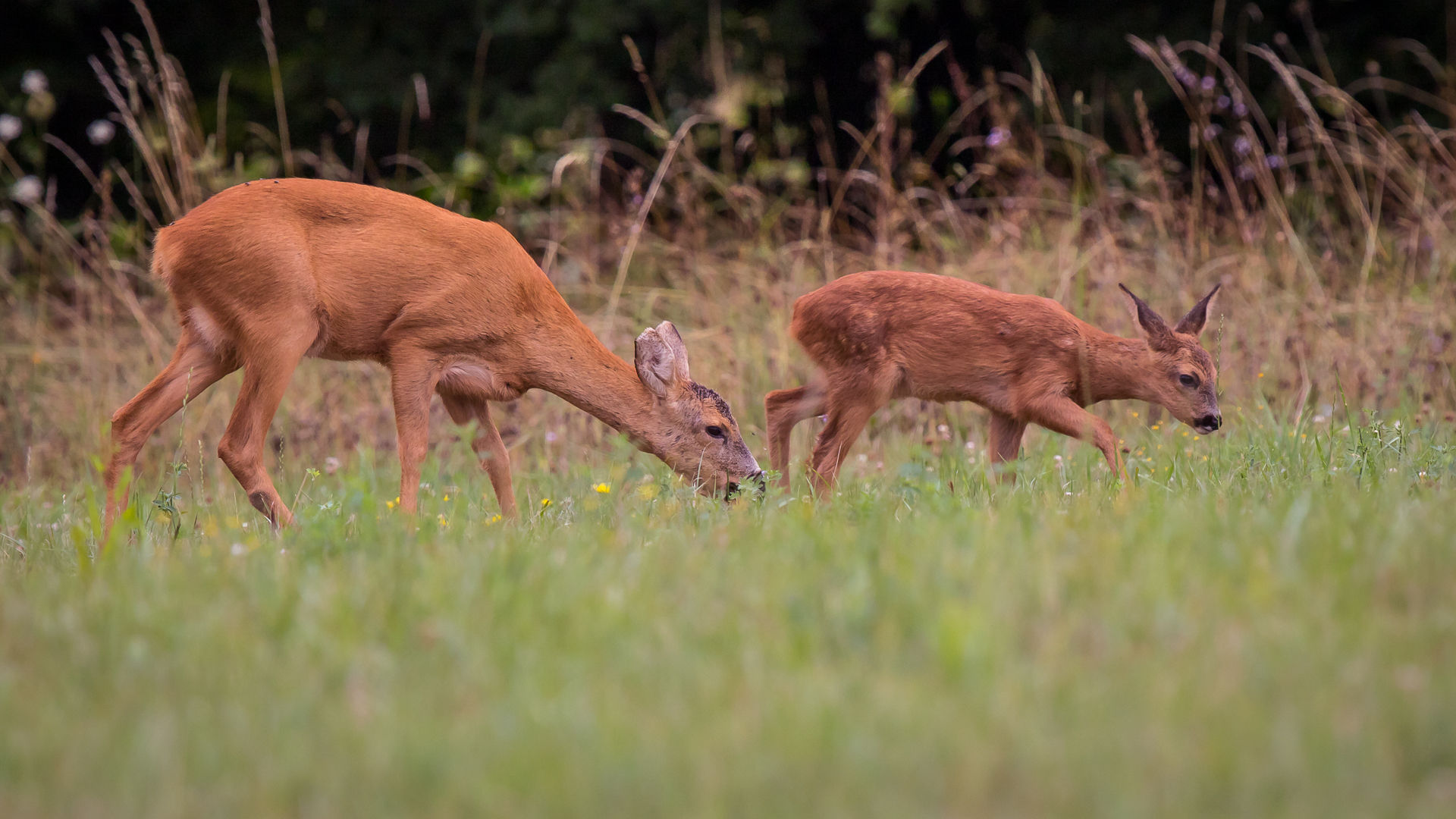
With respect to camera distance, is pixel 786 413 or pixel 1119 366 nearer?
pixel 1119 366

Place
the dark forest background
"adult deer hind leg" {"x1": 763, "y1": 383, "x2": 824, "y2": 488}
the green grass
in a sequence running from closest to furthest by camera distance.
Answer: the green grass, "adult deer hind leg" {"x1": 763, "y1": 383, "x2": 824, "y2": 488}, the dark forest background

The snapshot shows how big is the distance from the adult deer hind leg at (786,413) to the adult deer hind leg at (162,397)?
2.37 meters

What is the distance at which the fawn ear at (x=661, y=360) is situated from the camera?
19.7ft

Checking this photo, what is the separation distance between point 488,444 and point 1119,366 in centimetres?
280

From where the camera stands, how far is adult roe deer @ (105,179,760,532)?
562 cm

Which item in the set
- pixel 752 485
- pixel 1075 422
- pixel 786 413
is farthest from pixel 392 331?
pixel 1075 422

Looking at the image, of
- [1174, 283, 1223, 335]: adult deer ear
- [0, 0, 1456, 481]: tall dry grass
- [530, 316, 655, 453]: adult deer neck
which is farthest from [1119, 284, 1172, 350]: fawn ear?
[530, 316, 655, 453]: adult deer neck

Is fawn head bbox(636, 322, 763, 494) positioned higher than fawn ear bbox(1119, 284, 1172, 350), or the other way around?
fawn ear bbox(1119, 284, 1172, 350)

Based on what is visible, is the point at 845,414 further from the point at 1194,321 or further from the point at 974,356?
the point at 1194,321

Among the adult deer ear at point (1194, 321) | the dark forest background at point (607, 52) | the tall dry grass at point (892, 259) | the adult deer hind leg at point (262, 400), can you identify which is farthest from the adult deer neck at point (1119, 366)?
the dark forest background at point (607, 52)

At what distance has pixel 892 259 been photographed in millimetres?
9242

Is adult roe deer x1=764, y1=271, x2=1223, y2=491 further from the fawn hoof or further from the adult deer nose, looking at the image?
Result: the fawn hoof

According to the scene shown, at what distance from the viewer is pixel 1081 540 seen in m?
3.64

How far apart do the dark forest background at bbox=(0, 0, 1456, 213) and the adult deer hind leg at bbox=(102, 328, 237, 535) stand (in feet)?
17.4
